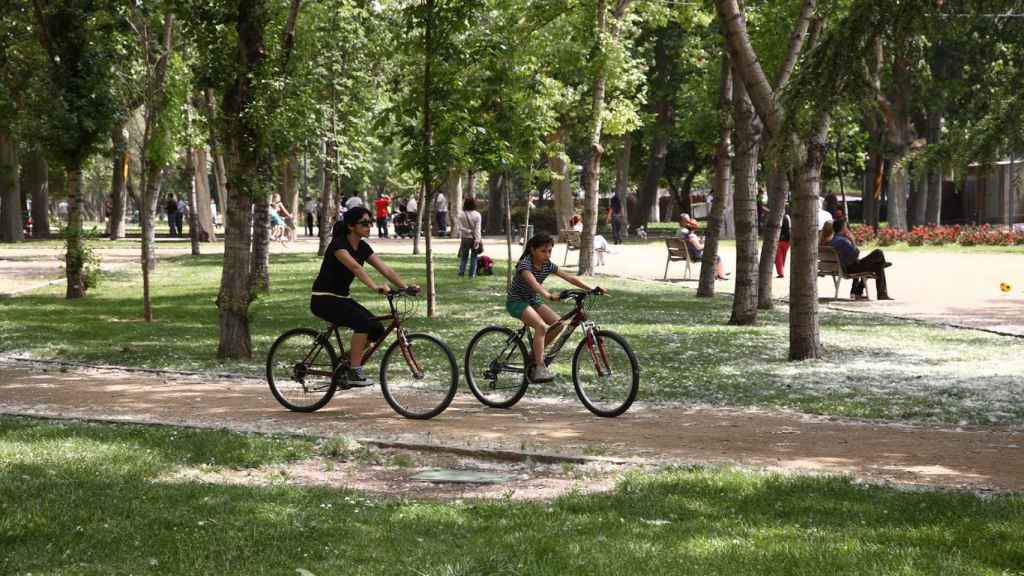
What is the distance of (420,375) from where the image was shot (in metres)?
10.7

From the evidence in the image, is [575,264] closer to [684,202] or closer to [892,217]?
[892,217]

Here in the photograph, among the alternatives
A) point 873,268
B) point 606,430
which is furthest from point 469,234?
point 606,430

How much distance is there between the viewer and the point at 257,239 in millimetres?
24047

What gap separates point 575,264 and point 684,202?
4152 cm

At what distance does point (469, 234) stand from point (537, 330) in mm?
18175

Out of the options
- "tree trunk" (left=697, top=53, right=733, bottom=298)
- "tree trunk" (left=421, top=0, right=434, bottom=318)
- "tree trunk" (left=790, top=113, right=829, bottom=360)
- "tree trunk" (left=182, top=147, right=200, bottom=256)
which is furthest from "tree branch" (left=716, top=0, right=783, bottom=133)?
"tree trunk" (left=182, top=147, right=200, bottom=256)

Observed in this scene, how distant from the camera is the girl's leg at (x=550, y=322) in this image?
11242 millimetres

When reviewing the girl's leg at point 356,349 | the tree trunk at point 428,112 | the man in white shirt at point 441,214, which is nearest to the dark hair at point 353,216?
the girl's leg at point 356,349

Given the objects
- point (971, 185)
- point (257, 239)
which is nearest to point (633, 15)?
point (257, 239)

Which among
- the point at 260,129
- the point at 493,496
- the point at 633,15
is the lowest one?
the point at 493,496

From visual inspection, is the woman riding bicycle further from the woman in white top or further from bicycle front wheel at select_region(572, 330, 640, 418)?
the woman in white top

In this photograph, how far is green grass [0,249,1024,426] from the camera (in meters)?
12.1

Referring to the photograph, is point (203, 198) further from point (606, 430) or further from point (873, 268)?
point (606, 430)

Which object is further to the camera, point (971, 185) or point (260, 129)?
point (971, 185)
